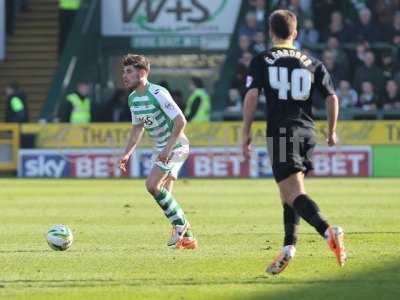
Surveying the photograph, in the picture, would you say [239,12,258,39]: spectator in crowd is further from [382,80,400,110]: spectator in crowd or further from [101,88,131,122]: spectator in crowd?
[382,80,400,110]: spectator in crowd

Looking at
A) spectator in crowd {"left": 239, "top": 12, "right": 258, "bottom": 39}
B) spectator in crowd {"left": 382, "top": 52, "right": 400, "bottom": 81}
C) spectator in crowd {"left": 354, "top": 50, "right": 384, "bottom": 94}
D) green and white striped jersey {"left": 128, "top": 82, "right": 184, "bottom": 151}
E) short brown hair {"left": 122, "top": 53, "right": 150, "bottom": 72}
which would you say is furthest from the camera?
spectator in crowd {"left": 239, "top": 12, "right": 258, "bottom": 39}

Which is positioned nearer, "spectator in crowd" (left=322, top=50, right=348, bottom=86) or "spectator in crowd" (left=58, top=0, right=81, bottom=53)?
"spectator in crowd" (left=322, top=50, right=348, bottom=86)

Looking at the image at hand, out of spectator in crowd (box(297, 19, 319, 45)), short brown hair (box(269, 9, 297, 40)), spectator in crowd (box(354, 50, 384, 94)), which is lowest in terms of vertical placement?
spectator in crowd (box(354, 50, 384, 94))

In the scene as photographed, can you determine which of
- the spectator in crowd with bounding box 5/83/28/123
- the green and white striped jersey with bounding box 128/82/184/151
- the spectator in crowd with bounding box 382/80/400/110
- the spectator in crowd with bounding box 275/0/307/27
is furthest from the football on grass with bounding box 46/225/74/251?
the spectator in crowd with bounding box 275/0/307/27

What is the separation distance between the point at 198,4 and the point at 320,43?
3.93m

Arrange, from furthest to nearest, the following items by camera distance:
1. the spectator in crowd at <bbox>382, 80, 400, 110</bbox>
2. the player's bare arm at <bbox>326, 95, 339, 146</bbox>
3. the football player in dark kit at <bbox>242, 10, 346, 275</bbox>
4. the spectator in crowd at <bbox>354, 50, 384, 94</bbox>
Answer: the spectator in crowd at <bbox>354, 50, 384, 94</bbox>, the spectator in crowd at <bbox>382, 80, 400, 110</bbox>, the player's bare arm at <bbox>326, 95, 339, 146</bbox>, the football player in dark kit at <bbox>242, 10, 346, 275</bbox>

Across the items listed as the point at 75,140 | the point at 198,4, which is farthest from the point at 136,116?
the point at 198,4

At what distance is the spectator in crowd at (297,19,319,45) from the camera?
1085 inches

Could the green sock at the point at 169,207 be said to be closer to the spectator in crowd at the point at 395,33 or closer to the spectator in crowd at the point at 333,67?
the spectator in crowd at the point at 333,67

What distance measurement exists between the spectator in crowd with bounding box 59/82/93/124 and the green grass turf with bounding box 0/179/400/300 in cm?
723

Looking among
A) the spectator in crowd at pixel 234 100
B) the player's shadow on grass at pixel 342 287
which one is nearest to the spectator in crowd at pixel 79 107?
the spectator in crowd at pixel 234 100

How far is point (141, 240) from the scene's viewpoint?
12664 mm

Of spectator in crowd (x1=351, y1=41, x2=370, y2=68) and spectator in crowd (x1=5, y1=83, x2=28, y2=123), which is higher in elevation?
spectator in crowd (x1=351, y1=41, x2=370, y2=68)

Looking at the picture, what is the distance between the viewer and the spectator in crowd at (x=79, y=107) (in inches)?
1094
